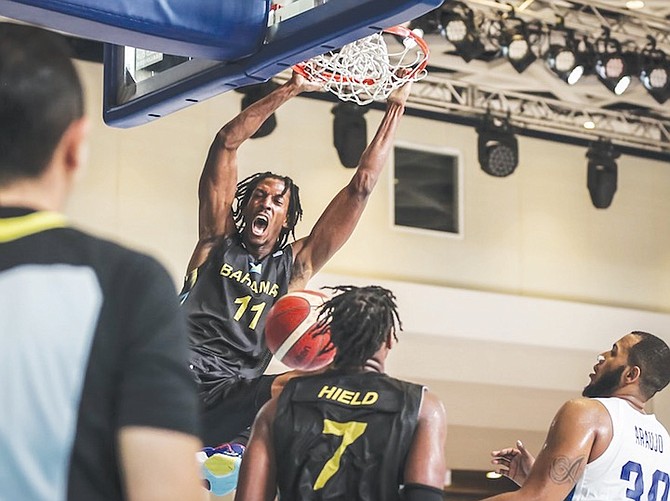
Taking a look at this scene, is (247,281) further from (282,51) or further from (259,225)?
(282,51)

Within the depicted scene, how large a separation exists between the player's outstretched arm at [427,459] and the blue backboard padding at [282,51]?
47.9 inches

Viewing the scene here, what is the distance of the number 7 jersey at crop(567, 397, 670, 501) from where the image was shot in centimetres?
465

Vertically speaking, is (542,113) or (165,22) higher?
(542,113)

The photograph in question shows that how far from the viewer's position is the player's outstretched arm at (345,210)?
5680 mm

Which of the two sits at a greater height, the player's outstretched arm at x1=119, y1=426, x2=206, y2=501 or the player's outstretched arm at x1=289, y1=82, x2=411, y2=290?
the player's outstretched arm at x1=289, y1=82, x2=411, y2=290

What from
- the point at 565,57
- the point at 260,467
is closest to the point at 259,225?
the point at 260,467

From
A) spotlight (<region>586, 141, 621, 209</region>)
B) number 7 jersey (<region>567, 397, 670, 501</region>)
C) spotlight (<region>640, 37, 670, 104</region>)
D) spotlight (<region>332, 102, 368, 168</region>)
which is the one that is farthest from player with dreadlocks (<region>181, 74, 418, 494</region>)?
spotlight (<region>586, 141, 621, 209</region>)

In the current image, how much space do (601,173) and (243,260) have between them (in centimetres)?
838

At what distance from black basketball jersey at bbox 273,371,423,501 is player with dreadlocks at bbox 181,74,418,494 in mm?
1667

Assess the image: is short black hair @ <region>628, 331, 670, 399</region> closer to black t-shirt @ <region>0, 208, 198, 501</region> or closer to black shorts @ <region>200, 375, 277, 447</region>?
black shorts @ <region>200, 375, 277, 447</region>

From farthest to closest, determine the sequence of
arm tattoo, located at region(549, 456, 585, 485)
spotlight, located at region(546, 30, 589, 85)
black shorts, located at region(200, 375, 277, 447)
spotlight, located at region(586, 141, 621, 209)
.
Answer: spotlight, located at region(586, 141, 621, 209), spotlight, located at region(546, 30, 589, 85), black shorts, located at region(200, 375, 277, 447), arm tattoo, located at region(549, 456, 585, 485)

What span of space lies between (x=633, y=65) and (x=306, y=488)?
8593 millimetres

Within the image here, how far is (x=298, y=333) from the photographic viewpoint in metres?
4.75

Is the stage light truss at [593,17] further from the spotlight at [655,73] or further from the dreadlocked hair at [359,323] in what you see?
the dreadlocked hair at [359,323]
